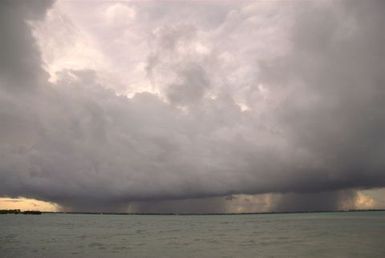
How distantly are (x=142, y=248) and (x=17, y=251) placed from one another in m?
24.5

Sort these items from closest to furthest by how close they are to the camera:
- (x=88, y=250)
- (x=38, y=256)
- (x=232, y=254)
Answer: (x=38, y=256)
(x=232, y=254)
(x=88, y=250)

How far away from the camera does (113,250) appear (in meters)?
75.4

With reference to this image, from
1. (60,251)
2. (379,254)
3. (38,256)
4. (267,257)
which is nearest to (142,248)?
(60,251)

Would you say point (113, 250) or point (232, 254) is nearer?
point (232, 254)

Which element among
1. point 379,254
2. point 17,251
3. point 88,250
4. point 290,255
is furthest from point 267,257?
point 17,251

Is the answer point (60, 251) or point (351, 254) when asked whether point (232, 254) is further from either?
point (60, 251)

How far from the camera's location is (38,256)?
214ft

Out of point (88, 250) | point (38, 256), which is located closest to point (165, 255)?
point (88, 250)

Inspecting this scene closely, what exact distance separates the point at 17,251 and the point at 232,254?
41.5m

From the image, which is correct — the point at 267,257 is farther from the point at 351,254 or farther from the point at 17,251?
the point at 17,251

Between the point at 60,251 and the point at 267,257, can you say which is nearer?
the point at 267,257

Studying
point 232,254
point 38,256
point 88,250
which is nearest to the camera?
point 38,256

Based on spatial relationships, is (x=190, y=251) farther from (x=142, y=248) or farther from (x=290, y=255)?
(x=290, y=255)

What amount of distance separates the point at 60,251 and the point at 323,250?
172ft
